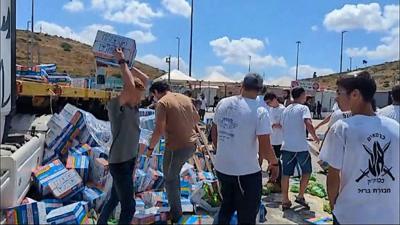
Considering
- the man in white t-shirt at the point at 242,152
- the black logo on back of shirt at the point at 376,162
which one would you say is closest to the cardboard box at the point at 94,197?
the man in white t-shirt at the point at 242,152

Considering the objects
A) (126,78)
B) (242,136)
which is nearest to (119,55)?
(126,78)

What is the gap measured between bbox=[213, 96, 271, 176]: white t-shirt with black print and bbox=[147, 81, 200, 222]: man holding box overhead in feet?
3.69

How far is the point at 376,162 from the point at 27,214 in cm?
321

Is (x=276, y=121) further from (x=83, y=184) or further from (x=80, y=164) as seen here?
(x=83, y=184)

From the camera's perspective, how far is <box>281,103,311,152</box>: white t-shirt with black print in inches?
263

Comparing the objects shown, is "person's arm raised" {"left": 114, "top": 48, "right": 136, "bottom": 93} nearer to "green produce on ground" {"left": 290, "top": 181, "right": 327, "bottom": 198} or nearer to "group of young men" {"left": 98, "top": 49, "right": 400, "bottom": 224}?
"group of young men" {"left": 98, "top": 49, "right": 400, "bottom": 224}

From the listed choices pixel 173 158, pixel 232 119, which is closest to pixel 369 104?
pixel 232 119

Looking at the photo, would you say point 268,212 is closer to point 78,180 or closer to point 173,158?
point 173,158

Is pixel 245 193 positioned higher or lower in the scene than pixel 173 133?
lower

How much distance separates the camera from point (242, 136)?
4.14 metres

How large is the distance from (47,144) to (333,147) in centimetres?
475

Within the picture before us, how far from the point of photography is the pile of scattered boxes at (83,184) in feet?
15.9

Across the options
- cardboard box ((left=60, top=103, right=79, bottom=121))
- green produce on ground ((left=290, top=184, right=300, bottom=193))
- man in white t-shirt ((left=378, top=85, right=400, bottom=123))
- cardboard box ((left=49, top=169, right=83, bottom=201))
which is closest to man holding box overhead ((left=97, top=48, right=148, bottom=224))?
cardboard box ((left=49, top=169, right=83, bottom=201))

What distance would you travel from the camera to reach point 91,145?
6.91 metres
